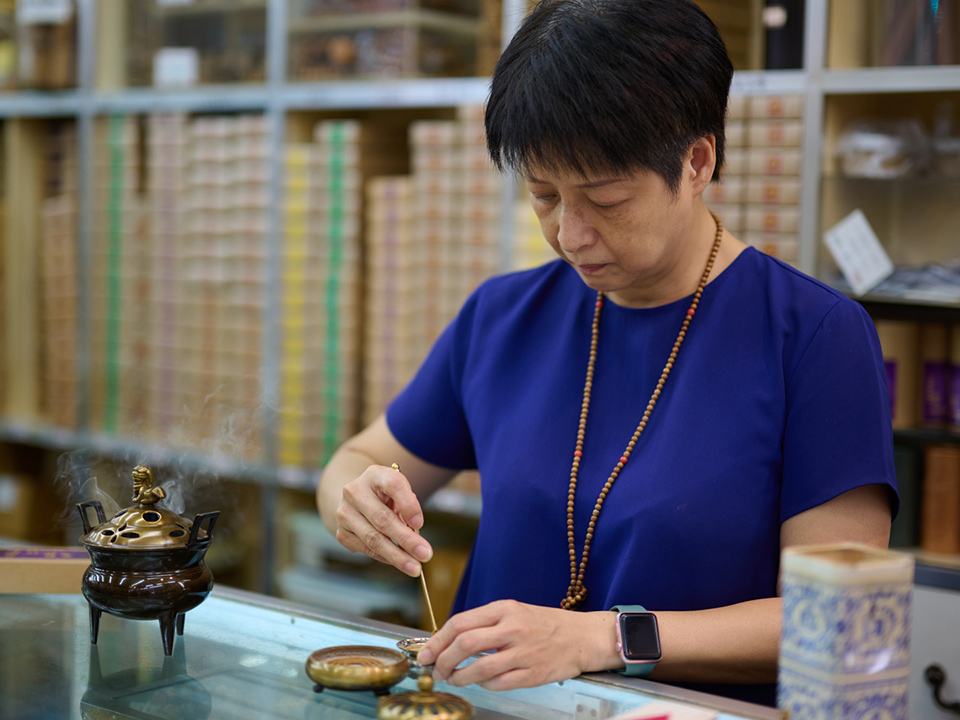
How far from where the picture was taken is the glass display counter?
924 millimetres

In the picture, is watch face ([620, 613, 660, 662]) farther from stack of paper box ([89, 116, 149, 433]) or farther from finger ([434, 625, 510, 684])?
stack of paper box ([89, 116, 149, 433])

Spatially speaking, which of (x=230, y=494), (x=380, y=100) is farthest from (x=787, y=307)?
(x=230, y=494)

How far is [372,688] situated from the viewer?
914 millimetres

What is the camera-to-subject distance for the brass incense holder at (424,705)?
846mm

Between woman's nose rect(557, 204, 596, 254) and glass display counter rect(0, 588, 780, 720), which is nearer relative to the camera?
glass display counter rect(0, 588, 780, 720)

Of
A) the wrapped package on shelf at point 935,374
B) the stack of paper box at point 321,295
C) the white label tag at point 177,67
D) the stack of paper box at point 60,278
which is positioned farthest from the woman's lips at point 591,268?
the stack of paper box at point 60,278

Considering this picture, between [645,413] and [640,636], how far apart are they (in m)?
0.33

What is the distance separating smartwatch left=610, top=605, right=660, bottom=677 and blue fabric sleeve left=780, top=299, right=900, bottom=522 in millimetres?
241

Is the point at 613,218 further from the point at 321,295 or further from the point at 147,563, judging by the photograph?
the point at 321,295

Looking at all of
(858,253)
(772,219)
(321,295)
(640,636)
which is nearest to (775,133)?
(772,219)

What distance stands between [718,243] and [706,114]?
0.75 feet

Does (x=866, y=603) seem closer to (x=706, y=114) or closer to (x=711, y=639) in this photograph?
(x=711, y=639)

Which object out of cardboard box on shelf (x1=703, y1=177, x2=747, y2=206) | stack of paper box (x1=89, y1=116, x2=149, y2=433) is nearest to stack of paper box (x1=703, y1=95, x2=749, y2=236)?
cardboard box on shelf (x1=703, y1=177, x2=747, y2=206)

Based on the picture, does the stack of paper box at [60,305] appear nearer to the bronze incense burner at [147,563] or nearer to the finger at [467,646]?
the bronze incense burner at [147,563]
